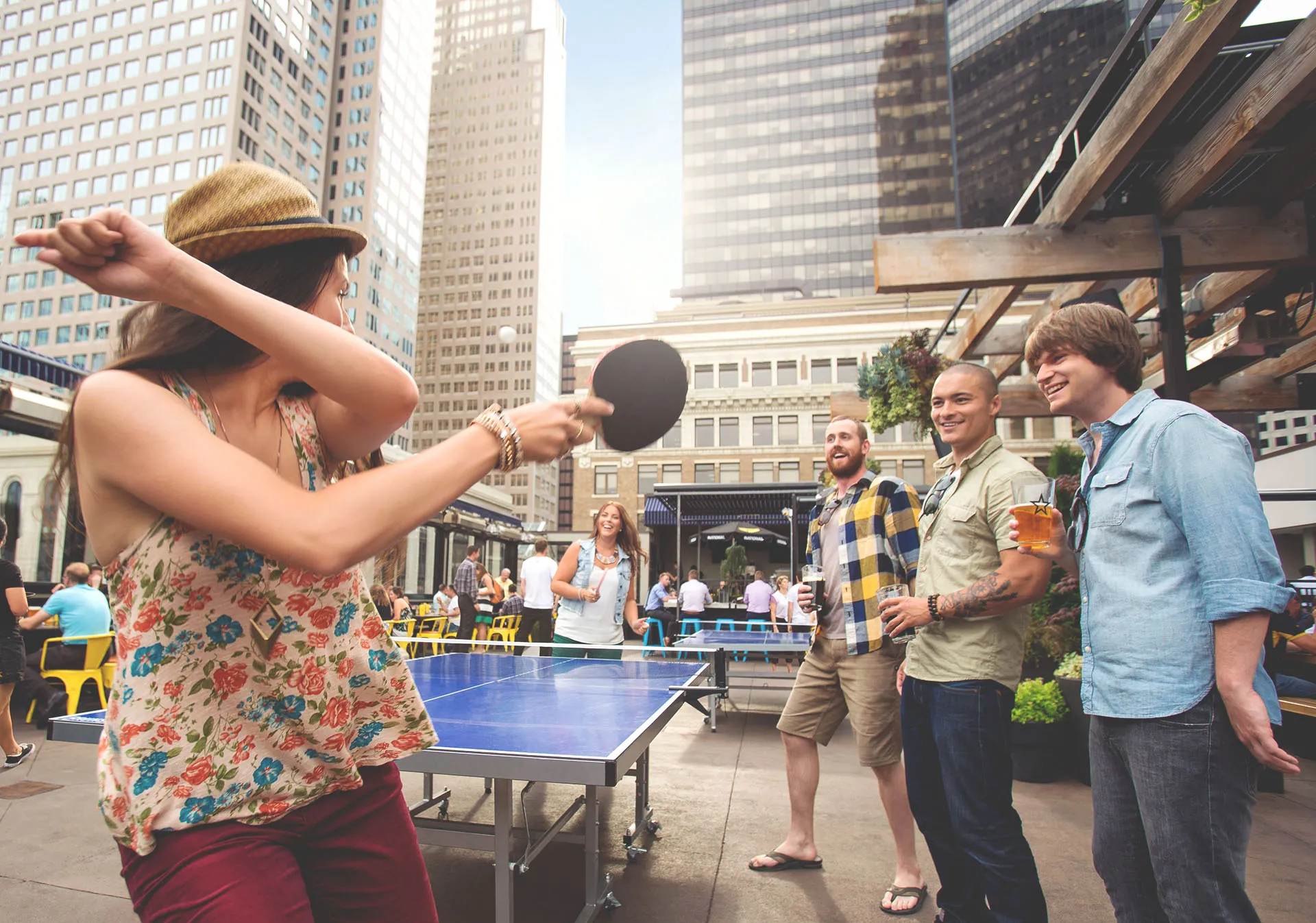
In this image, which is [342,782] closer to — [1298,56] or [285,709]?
[285,709]

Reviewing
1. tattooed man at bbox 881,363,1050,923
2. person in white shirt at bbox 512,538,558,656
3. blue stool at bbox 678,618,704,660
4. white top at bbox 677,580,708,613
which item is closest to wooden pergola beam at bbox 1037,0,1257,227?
tattooed man at bbox 881,363,1050,923

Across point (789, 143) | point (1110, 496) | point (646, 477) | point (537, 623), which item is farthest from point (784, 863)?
point (789, 143)

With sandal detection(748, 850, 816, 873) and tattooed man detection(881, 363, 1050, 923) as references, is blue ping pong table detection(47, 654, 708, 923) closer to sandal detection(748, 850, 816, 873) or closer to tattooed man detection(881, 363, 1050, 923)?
sandal detection(748, 850, 816, 873)

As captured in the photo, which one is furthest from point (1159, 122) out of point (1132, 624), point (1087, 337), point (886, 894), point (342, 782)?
point (342, 782)

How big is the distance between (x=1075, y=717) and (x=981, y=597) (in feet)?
11.7

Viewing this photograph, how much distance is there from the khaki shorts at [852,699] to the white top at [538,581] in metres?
6.82

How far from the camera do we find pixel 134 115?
7506 cm

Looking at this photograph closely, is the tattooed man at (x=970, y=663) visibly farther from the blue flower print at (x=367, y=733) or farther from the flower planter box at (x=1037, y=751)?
the flower planter box at (x=1037, y=751)

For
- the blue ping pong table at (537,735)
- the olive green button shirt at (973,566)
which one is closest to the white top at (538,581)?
the blue ping pong table at (537,735)

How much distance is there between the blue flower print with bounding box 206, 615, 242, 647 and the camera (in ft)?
3.54

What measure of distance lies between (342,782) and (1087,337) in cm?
223

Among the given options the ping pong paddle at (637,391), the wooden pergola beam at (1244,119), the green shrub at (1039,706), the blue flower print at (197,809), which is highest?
the wooden pergola beam at (1244,119)

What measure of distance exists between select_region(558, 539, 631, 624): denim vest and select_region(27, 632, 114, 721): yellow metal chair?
4.58m

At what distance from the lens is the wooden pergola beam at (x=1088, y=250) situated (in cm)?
455
